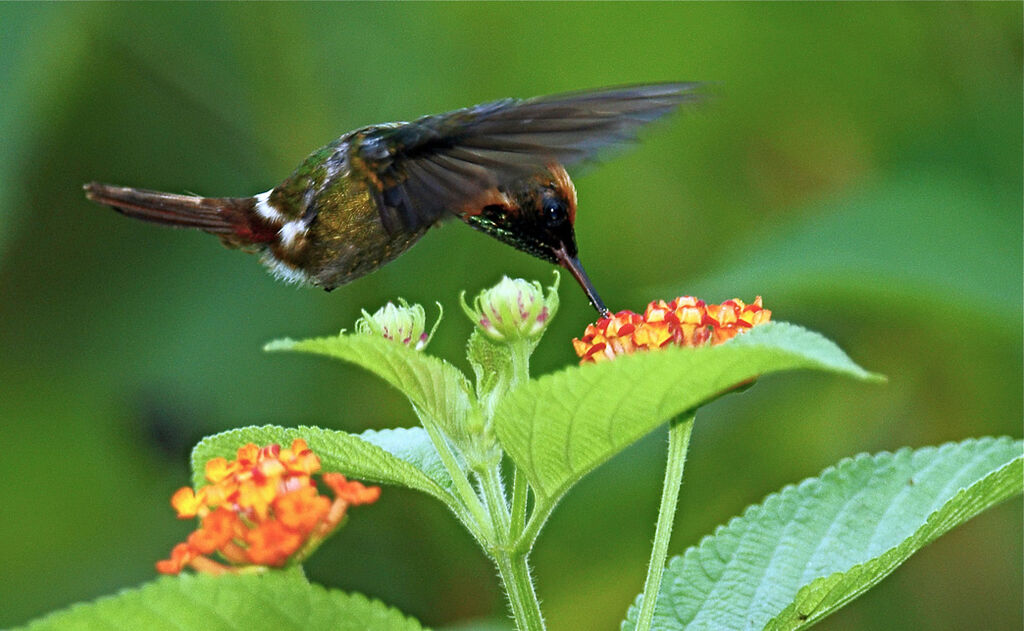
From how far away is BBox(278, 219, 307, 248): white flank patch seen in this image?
7.20 feet

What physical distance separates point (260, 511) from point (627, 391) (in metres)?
0.42

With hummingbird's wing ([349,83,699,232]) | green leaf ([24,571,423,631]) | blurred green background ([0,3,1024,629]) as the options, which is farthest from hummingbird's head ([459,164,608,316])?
green leaf ([24,571,423,631])

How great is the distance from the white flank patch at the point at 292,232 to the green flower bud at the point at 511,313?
25.5 inches

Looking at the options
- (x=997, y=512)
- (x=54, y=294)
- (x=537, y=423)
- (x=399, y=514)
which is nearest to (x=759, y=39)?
(x=997, y=512)

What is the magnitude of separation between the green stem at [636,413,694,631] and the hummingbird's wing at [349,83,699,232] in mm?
378

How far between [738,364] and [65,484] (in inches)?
97.0

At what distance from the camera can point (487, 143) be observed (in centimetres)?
183

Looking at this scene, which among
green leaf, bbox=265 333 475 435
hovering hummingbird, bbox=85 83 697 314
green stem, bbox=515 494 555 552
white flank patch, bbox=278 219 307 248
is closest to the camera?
green leaf, bbox=265 333 475 435

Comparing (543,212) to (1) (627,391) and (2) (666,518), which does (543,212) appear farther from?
(1) (627,391)

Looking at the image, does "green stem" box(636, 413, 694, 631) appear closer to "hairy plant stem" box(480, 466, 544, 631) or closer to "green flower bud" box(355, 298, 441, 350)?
"hairy plant stem" box(480, 466, 544, 631)

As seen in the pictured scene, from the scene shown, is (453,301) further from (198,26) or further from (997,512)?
(997,512)

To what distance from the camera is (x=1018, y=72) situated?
3.04m

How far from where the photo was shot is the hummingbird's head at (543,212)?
221 centimetres

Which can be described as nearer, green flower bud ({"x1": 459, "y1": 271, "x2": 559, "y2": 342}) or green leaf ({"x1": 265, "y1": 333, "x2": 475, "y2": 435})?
green leaf ({"x1": 265, "y1": 333, "x2": 475, "y2": 435})
